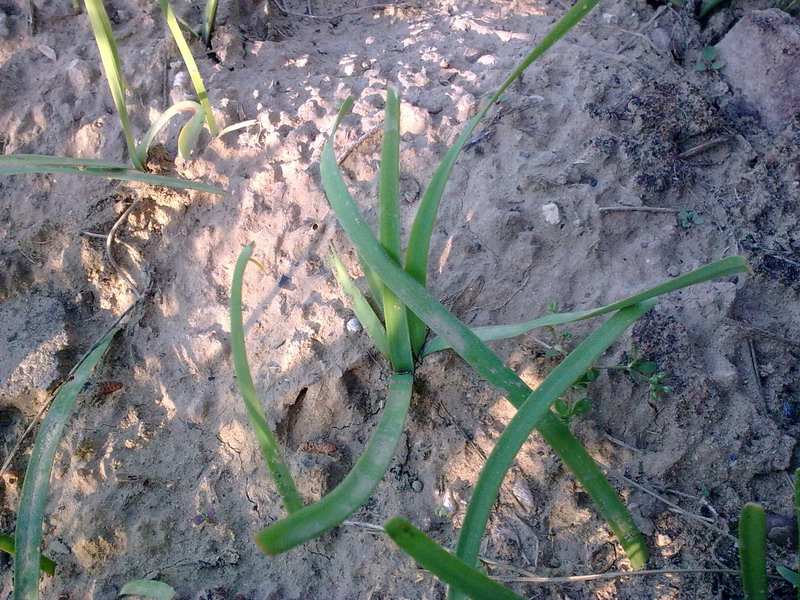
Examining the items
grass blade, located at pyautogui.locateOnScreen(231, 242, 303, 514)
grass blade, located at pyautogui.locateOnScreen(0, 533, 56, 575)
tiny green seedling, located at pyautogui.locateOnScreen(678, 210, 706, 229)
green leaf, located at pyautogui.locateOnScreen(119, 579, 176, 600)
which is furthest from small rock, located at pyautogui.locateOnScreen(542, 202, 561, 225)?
grass blade, located at pyautogui.locateOnScreen(0, 533, 56, 575)

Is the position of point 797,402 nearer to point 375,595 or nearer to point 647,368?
point 647,368

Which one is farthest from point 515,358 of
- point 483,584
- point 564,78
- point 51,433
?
point 51,433

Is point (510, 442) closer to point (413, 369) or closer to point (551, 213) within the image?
point (413, 369)

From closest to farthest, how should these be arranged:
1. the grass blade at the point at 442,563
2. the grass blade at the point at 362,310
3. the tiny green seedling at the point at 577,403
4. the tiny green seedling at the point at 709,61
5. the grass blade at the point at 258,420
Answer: the grass blade at the point at 442,563 < the grass blade at the point at 258,420 < the tiny green seedling at the point at 577,403 < the grass blade at the point at 362,310 < the tiny green seedling at the point at 709,61

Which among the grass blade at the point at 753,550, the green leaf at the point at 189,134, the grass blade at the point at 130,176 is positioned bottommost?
the grass blade at the point at 753,550

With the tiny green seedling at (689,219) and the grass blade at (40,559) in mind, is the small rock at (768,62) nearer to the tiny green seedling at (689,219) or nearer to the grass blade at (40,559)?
the tiny green seedling at (689,219)

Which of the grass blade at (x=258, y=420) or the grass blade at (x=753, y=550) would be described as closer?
the grass blade at (x=753, y=550)

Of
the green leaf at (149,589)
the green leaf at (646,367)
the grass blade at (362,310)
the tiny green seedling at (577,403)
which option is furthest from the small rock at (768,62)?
the green leaf at (149,589)

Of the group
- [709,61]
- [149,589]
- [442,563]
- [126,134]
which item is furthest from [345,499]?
[709,61]
